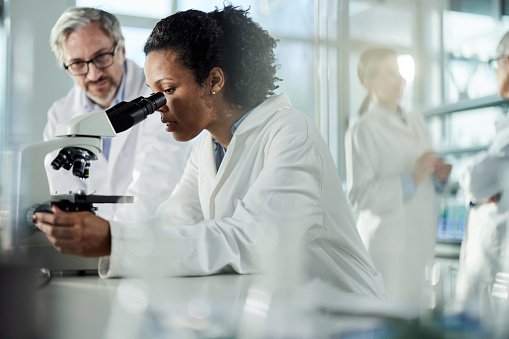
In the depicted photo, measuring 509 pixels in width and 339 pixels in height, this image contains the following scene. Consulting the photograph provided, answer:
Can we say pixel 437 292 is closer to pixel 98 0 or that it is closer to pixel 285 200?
pixel 285 200

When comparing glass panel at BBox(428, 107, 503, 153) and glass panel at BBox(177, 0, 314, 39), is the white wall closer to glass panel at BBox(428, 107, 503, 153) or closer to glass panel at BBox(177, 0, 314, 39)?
glass panel at BBox(177, 0, 314, 39)

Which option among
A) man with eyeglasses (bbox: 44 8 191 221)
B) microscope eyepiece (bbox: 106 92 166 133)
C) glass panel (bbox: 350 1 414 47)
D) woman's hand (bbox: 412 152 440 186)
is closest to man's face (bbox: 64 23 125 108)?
man with eyeglasses (bbox: 44 8 191 221)

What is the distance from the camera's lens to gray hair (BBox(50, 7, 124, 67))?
741 millimetres

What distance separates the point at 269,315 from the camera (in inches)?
18.5

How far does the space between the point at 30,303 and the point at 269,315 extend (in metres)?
0.23

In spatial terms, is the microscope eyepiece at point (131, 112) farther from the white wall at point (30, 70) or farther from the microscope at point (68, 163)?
the white wall at point (30, 70)

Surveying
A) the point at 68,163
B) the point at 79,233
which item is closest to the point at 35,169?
the point at 68,163

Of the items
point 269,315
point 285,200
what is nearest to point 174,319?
point 269,315

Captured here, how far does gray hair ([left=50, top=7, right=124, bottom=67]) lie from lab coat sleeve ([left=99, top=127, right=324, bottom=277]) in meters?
0.30

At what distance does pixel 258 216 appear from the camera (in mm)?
677

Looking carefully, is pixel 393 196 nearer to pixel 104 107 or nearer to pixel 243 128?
pixel 243 128

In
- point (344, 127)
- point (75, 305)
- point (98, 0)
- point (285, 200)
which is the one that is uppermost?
point (98, 0)

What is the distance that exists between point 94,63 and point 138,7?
0.15 meters

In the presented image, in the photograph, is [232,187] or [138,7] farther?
[232,187]
